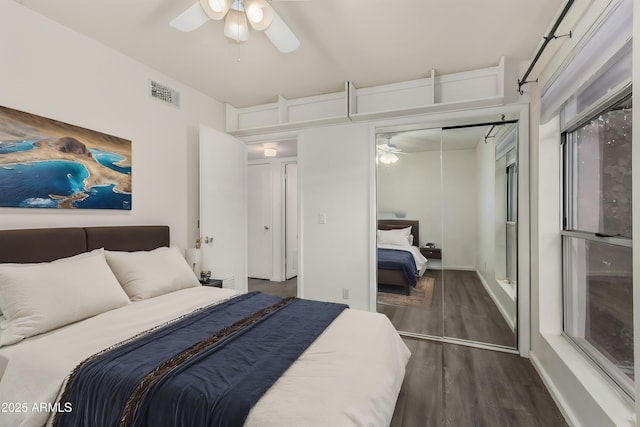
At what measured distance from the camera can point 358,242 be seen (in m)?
3.25

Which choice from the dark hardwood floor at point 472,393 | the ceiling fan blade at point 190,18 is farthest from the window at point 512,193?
the ceiling fan blade at point 190,18

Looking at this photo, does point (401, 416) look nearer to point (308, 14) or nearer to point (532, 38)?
point (308, 14)

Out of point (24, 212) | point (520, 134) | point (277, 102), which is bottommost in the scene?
point (24, 212)

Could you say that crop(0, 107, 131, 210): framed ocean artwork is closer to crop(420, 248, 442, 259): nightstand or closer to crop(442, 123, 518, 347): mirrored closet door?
crop(420, 248, 442, 259): nightstand

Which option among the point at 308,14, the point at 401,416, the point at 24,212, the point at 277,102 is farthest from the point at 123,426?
the point at 277,102

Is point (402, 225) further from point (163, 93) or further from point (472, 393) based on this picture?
point (163, 93)

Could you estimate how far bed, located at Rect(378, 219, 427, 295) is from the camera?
3.24 metres

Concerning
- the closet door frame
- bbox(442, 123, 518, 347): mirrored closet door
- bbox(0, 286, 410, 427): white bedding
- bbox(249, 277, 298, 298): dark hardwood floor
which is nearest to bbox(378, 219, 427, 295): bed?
bbox(442, 123, 518, 347): mirrored closet door

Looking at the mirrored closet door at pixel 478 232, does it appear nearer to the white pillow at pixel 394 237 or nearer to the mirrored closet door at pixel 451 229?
the mirrored closet door at pixel 451 229

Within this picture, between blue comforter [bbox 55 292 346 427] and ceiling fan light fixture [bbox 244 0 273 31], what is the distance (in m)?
1.78

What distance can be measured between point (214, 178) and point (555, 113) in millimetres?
3090

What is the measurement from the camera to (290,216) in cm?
547

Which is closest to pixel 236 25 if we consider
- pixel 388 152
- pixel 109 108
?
pixel 109 108

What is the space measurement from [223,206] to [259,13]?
213 cm
